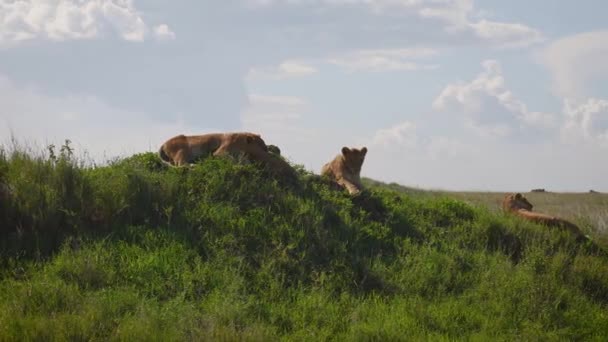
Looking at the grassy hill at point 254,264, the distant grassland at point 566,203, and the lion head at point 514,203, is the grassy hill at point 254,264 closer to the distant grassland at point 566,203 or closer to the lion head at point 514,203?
the lion head at point 514,203

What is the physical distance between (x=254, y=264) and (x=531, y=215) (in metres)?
5.97

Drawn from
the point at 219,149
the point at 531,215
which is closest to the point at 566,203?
the point at 531,215

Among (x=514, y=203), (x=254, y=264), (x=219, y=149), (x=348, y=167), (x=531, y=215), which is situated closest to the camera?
(x=254, y=264)

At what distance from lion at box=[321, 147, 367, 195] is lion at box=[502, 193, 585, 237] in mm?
2795

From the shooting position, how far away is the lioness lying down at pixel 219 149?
1194 cm

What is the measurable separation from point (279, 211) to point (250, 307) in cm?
257

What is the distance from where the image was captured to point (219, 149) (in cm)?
1196

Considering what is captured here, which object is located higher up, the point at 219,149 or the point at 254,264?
the point at 219,149

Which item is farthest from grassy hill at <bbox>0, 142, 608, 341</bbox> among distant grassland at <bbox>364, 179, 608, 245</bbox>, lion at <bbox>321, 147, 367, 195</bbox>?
distant grassland at <bbox>364, 179, 608, 245</bbox>

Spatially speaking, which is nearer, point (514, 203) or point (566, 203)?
point (514, 203)

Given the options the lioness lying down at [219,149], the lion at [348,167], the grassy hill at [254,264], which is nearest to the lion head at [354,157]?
the lion at [348,167]

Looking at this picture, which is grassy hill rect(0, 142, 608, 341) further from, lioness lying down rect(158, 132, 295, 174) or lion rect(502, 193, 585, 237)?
lion rect(502, 193, 585, 237)

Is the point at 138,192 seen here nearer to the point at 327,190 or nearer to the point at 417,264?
the point at 327,190

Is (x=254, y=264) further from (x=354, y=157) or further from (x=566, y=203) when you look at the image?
(x=566, y=203)
